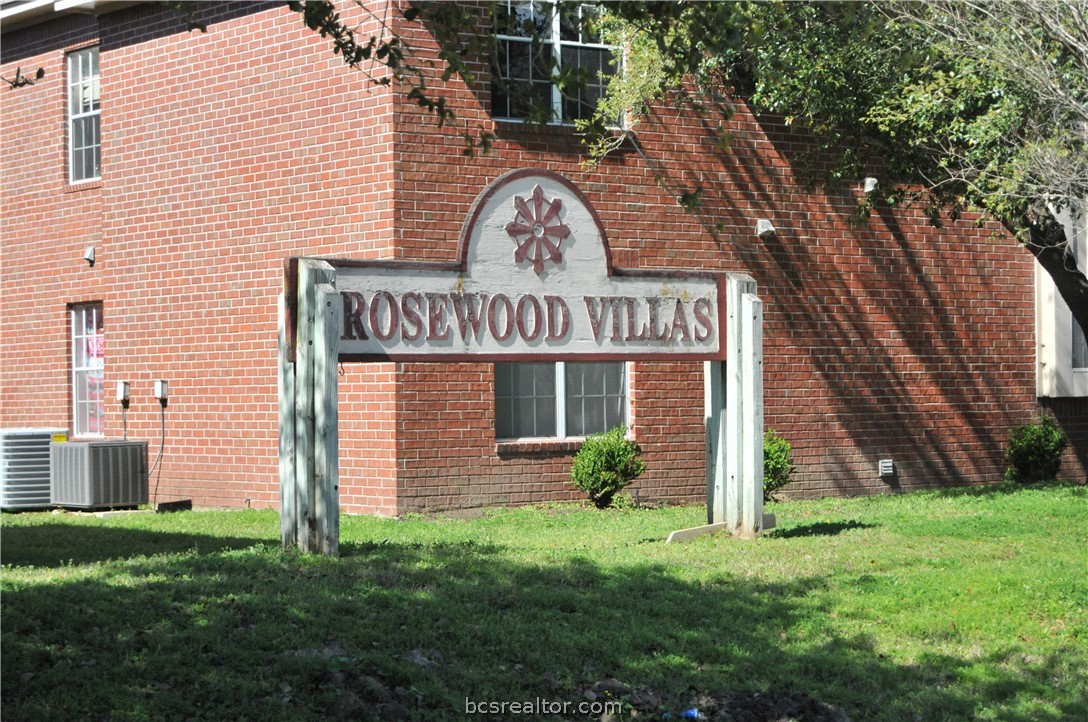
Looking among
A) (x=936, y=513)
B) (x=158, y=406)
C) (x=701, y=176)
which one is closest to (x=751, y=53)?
(x=701, y=176)

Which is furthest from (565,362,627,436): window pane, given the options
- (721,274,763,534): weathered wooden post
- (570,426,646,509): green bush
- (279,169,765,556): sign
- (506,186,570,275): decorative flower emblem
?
(506,186,570,275): decorative flower emblem

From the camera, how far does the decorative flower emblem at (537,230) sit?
35.2ft

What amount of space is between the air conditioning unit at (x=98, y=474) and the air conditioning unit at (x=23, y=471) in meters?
0.18

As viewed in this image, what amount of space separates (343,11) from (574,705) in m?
10.2

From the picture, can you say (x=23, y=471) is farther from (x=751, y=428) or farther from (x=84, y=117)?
(x=751, y=428)

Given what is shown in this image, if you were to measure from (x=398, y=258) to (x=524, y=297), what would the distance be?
14.7 ft

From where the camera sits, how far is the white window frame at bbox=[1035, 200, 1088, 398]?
19875mm

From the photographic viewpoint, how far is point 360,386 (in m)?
15.2

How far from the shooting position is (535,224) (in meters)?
10.8

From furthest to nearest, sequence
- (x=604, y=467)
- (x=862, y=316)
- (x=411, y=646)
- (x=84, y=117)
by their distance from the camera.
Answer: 1. (x=84, y=117)
2. (x=862, y=316)
3. (x=604, y=467)
4. (x=411, y=646)

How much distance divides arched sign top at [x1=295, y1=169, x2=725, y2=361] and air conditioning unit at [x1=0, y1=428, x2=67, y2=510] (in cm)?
842

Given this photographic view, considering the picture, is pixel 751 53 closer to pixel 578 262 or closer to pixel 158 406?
pixel 578 262

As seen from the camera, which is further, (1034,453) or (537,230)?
(1034,453)
